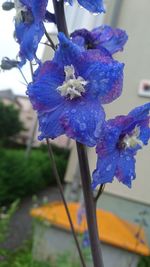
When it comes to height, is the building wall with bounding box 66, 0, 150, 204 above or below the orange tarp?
above

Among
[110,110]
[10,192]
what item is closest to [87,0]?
[110,110]

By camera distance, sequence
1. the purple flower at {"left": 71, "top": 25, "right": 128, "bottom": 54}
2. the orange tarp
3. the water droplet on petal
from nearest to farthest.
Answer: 1. the water droplet on petal
2. the purple flower at {"left": 71, "top": 25, "right": 128, "bottom": 54}
3. the orange tarp

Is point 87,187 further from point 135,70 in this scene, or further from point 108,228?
point 135,70

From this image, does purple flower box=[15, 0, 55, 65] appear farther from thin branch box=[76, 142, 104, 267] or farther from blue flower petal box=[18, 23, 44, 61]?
thin branch box=[76, 142, 104, 267]

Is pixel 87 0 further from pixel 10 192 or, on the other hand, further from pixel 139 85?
pixel 10 192

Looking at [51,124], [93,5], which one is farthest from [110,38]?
[51,124]

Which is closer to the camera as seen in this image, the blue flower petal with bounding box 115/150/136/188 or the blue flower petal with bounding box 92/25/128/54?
the blue flower petal with bounding box 115/150/136/188

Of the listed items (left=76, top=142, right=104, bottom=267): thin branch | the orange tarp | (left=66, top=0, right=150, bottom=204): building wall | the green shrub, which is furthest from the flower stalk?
the green shrub

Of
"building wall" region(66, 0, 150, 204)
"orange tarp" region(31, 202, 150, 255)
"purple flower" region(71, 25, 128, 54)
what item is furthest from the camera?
"building wall" region(66, 0, 150, 204)

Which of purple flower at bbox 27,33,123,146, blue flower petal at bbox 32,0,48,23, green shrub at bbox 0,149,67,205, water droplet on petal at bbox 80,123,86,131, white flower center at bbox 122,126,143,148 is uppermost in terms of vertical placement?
blue flower petal at bbox 32,0,48,23
